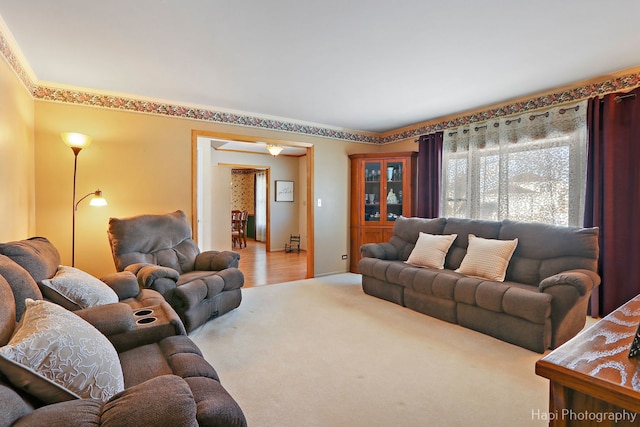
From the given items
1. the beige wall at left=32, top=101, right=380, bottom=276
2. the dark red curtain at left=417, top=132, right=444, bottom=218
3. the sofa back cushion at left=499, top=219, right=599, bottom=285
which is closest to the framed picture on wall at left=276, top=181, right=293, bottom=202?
the beige wall at left=32, top=101, right=380, bottom=276

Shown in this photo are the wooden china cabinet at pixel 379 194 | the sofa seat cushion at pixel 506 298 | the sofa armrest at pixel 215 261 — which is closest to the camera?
the sofa seat cushion at pixel 506 298

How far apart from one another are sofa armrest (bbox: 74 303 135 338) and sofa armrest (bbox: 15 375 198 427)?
0.78 m

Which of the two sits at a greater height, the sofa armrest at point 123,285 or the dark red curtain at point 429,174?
the dark red curtain at point 429,174

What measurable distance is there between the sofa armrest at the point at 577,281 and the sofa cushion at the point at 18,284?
3.42 m

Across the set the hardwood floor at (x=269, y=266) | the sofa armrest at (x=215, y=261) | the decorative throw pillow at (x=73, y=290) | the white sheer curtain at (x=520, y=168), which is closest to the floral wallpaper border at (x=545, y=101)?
the white sheer curtain at (x=520, y=168)

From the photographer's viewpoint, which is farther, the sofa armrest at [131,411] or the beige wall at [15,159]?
the beige wall at [15,159]

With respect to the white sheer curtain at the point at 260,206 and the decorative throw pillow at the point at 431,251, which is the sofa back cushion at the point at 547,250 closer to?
the decorative throw pillow at the point at 431,251

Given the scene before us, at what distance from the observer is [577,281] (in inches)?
98.6

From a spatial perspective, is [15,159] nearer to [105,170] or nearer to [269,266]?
[105,170]

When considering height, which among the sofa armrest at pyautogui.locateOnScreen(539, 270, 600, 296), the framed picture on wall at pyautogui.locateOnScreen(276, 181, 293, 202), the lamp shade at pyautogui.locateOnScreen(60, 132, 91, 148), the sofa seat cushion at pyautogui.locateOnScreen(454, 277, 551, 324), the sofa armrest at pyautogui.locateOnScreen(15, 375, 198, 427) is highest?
the lamp shade at pyautogui.locateOnScreen(60, 132, 91, 148)

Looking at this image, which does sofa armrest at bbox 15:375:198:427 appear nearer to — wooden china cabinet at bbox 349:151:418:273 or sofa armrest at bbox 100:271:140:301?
sofa armrest at bbox 100:271:140:301

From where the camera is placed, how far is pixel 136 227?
3385 millimetres

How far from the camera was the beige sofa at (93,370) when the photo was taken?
86cm

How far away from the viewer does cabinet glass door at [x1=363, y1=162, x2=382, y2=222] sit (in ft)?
17.7
